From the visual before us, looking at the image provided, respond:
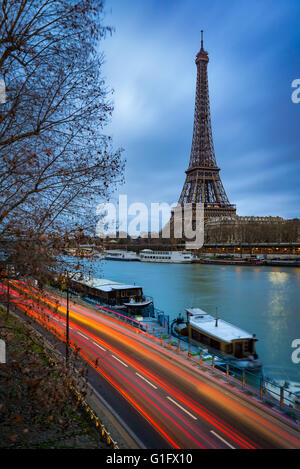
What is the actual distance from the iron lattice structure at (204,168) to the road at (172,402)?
81.1 meters

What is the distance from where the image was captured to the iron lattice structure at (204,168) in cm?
9288

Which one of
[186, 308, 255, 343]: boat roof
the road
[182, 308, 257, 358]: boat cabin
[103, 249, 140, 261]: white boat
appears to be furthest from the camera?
[103, 249, 140, 261]: white boat

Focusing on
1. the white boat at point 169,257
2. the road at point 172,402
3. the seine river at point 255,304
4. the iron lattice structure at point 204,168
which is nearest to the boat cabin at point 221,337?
the seine river at point 255,304

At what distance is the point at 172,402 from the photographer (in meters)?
9.16

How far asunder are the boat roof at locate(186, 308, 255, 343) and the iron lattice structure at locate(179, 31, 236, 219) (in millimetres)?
Result: 73783

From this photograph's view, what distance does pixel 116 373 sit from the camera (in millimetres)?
11133

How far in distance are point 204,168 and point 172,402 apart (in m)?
92.7

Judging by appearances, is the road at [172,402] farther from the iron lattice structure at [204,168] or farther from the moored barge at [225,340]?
the iron lattice structure at [204,168]

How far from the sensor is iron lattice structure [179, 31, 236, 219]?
92875 millimetres

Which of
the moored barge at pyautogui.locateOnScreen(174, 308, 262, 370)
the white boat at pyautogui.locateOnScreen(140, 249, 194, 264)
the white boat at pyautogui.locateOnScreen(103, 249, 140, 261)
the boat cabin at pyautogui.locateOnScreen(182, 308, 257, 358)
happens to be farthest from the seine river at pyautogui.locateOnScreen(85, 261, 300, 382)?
the white boat at pyautogui.locateOnScreen(103, 249, 140, 261)

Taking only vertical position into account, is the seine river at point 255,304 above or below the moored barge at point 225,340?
below

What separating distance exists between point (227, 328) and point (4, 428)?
1373 centimetres

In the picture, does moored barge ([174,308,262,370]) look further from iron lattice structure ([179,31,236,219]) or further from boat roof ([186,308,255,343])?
iron lattice structure ([179,31,236,219])
